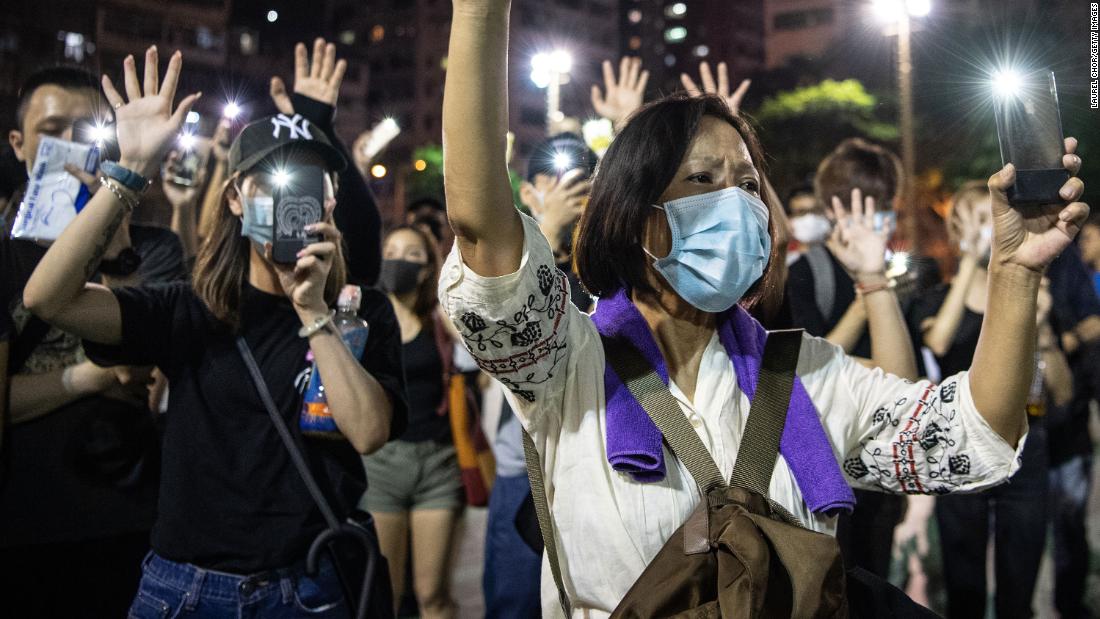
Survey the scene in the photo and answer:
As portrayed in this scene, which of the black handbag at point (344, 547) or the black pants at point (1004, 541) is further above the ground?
the black handbag at point (344, 547)

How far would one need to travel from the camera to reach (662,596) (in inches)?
67.1

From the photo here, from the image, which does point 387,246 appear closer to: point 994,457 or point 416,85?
point 994,457

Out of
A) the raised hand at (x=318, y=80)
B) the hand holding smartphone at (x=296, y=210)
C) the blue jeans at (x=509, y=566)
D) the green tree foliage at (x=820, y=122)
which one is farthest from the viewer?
the green tree foliage at (x=820, y=122)

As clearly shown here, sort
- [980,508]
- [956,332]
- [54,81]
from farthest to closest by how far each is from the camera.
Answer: [956,332], [980,508], [54,81]

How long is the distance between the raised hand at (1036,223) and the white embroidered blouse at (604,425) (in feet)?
1.00

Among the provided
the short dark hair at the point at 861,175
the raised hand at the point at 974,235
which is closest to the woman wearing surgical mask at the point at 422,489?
Result: the short dark hair at the point at 861,175

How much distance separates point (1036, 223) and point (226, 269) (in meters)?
2.16

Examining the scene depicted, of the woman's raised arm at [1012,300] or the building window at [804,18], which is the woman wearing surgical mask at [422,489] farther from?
the building window at [804,18]

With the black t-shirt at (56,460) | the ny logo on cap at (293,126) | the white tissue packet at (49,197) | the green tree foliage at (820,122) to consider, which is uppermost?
the green tree foliage at (820,122)

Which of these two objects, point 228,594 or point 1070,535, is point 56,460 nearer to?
point 228,594

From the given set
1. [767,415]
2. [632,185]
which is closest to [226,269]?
[632,185]

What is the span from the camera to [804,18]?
66625 mm

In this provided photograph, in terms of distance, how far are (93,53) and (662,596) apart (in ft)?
12.4

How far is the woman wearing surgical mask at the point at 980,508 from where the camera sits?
15.1ft
